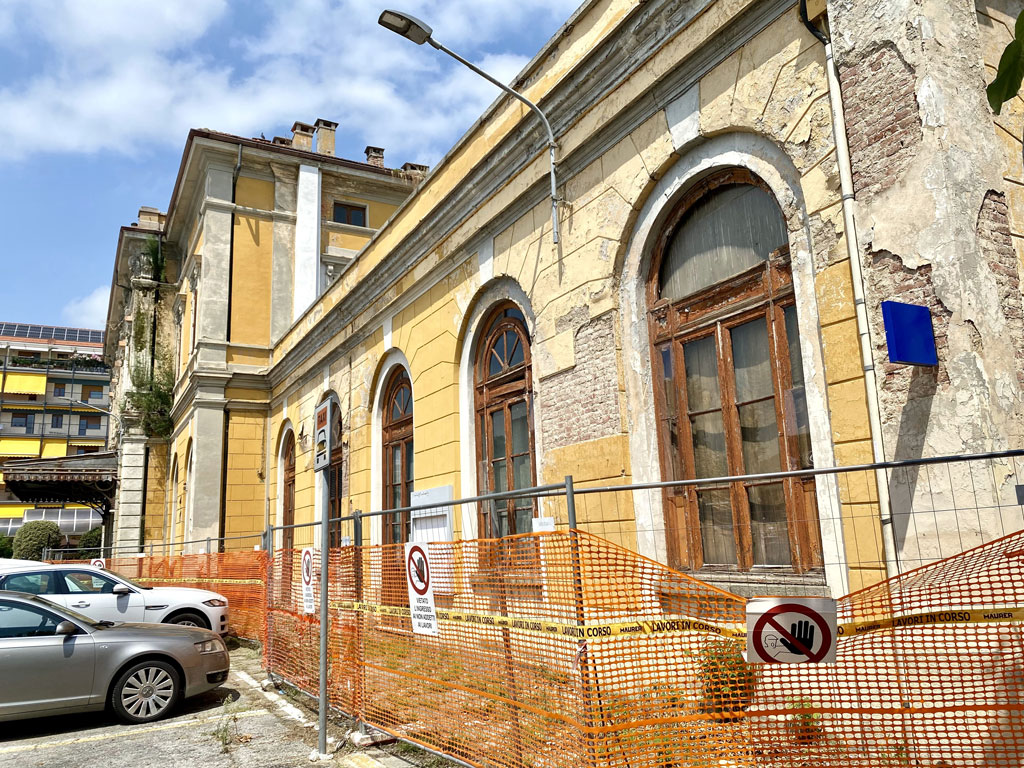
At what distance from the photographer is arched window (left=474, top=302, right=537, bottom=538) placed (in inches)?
378

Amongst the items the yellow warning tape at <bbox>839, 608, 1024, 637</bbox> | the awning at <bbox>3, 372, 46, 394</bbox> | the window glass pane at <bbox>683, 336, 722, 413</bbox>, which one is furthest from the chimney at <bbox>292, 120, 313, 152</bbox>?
the awning at <bbox>3, 372, 46, 394</bbox>

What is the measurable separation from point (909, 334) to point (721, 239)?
2.42 metres

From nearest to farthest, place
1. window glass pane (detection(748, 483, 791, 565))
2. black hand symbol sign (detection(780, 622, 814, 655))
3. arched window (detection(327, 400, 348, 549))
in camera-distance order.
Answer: black hand symbol sign (detection(780, 622, 814, 655)), window glass pane (detection(748, 483, 791, 565)), arched window (detection(327, 400, 348, 549))

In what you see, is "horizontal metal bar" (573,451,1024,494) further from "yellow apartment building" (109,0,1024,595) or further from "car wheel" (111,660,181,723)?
"car wheel" (111,660,181,723)

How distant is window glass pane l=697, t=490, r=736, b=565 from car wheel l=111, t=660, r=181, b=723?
5.37 m

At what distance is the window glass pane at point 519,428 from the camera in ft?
31.5

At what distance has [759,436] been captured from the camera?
6.29m

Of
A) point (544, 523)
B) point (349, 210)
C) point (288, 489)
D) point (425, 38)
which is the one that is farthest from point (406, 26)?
point (349, 210)

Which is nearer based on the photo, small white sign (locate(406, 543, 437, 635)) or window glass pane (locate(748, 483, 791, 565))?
small white sign (locate(406, 543, 437, 635))

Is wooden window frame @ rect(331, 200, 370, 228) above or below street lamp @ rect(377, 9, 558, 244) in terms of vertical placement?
above

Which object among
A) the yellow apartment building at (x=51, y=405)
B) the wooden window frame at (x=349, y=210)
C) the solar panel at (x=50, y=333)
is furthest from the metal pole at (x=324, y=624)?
the solar panel at (x=50, y=333)

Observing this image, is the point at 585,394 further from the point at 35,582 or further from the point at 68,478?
the point at 68,478

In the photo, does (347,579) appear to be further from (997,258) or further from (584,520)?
(997,258)

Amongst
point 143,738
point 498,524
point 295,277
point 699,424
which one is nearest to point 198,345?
point 295,277
